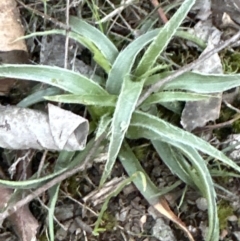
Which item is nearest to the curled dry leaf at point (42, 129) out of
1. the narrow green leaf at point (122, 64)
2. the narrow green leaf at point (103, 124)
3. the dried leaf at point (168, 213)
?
the narrow green leaf at point (103, 124)

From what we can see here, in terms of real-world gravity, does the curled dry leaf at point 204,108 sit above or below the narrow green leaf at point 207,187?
above

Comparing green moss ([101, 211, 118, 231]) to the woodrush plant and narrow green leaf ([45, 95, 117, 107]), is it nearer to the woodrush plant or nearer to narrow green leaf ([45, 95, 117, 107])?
the woodrush plant

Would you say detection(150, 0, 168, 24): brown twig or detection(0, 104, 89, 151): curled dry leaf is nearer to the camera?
detection(0, 104, 89, 151): curled dry leaf

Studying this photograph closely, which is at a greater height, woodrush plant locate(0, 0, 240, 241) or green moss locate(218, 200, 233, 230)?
woodrush plant locate(0, 0, 240, 241)

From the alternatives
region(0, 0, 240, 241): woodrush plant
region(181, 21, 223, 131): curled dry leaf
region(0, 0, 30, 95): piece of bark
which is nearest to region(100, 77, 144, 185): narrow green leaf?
region(0, 0, 240, 241): woodrush plant

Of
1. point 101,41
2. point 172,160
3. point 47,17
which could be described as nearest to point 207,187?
point 172,160

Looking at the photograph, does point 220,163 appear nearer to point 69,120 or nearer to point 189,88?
point 189,88

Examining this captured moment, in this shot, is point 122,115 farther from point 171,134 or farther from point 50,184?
point 50,184

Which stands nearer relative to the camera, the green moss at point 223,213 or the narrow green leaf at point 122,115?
A: the narrow green leaf at point 122,115

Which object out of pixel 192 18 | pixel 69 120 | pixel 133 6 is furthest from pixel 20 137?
pixel 192 18

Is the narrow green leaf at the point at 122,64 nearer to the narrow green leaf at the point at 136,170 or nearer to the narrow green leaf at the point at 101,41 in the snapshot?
the narrow green leaf at the point at 101,41
